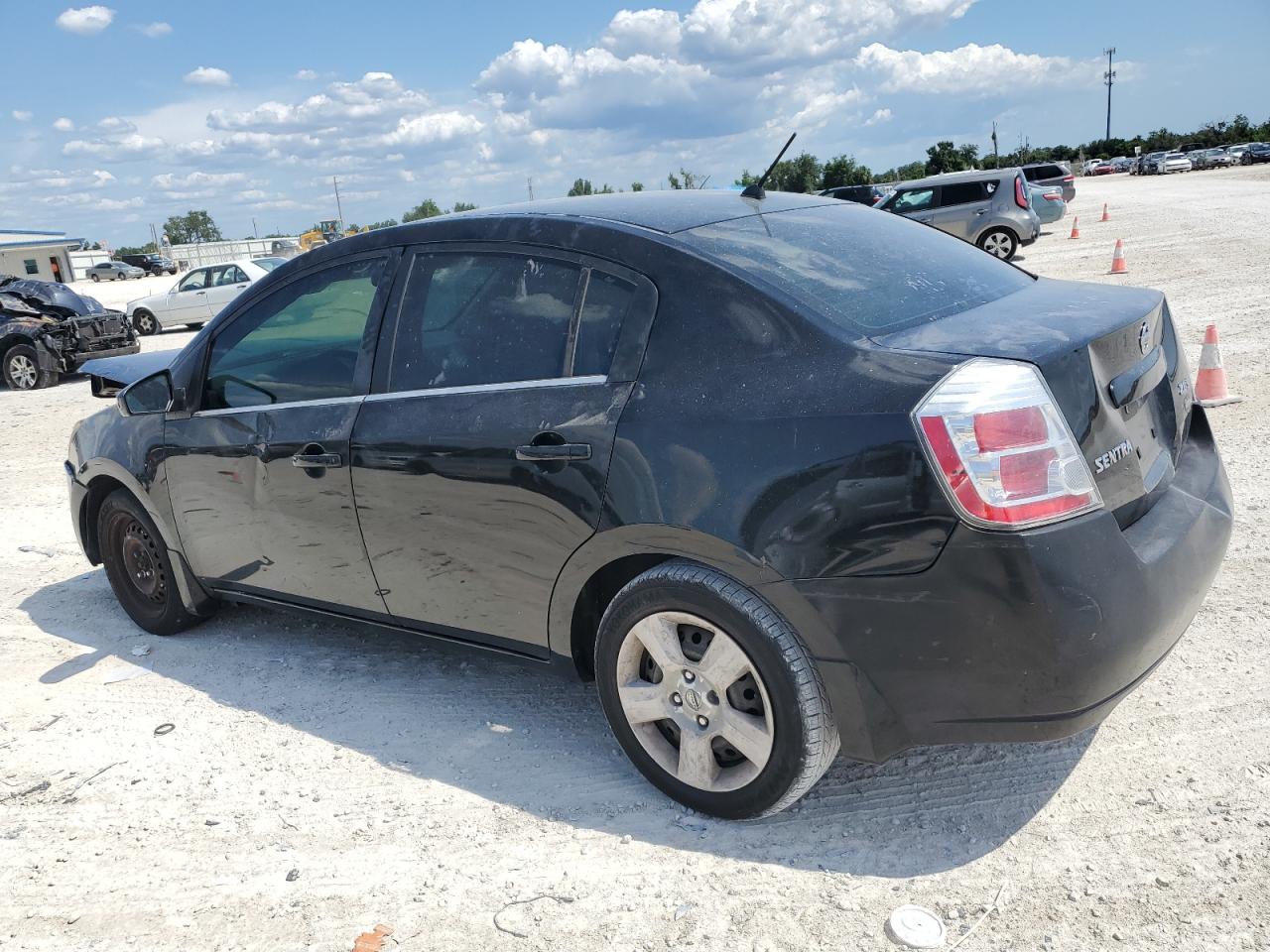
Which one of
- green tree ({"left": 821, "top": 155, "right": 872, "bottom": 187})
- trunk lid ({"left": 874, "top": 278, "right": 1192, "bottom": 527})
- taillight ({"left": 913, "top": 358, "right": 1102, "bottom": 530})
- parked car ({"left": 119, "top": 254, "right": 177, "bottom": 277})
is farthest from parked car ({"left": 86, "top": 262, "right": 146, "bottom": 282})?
taillight ({"left": 913, "top": 358, "right": 1102, "bottom": 530})

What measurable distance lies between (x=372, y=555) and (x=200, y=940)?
1350 mm

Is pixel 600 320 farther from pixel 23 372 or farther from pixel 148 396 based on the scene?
pixel 23 372

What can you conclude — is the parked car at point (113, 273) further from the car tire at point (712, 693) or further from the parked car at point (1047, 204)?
the car tire at point (712, 693)

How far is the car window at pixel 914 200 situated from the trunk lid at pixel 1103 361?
18936 mm

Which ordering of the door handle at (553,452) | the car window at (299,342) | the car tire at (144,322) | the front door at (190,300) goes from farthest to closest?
the car tire at (144,322) → the front door at (190,300) → the car window at (299,342) → the door handle at (553,452)

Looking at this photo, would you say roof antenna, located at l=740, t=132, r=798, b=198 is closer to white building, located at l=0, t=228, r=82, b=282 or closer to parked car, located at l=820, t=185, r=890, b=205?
parked car, located at l=820, t=185, r=890, b=205

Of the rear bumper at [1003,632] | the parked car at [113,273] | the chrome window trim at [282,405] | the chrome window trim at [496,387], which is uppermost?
the chrome window trim at [496,387]

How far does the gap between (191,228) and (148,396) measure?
13814 cm

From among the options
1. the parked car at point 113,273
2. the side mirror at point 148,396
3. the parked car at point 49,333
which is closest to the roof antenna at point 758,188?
the side mirror at point 148,396

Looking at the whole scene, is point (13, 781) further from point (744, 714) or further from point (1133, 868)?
point (1133, 868)

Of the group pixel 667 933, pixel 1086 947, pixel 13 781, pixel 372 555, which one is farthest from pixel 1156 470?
pixel 13 781

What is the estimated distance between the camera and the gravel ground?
8.18 feet

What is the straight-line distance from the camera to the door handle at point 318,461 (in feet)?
11.6

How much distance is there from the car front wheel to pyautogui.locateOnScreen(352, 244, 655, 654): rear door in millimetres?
20609
